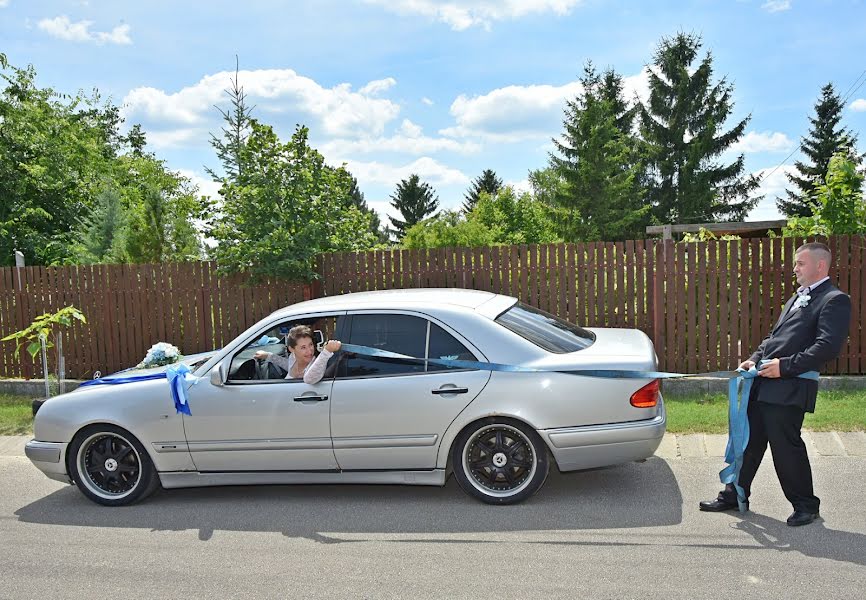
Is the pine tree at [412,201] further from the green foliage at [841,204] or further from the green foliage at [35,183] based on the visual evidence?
the green foliage at [841,204]

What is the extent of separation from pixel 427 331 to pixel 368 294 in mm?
946

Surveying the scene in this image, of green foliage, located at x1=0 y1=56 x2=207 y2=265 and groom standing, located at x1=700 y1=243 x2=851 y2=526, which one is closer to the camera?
groom standing, located at x1=700 y1=243 x2=851 y2=526

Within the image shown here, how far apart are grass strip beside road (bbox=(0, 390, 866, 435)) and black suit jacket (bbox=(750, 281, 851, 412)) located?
7.82 ft

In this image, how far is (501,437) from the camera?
206 inches

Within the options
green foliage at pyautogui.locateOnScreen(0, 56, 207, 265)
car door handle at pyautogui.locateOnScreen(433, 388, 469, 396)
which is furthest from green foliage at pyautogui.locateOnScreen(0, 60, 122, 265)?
car door handle at pyautogui.locateOnScreen(433, 388, 469, 396)

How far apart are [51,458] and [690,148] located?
121ft

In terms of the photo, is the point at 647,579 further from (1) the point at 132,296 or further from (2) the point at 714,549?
(1) the point at 132,296

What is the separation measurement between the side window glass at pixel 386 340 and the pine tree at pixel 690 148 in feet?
114

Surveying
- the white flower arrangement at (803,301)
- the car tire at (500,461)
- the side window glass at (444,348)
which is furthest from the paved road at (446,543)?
the white flower arrangement at (803,301)

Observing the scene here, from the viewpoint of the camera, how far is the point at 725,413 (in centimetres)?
762

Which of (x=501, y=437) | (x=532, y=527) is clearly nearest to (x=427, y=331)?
(x=501, y=437)

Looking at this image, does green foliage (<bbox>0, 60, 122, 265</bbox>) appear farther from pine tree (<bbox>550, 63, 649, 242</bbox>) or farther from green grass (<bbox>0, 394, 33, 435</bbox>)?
pine tree (<bbox>550, 63, 649, 242</bbox>)

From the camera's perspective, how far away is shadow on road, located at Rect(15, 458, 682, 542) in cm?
502

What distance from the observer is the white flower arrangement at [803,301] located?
4729 mm
